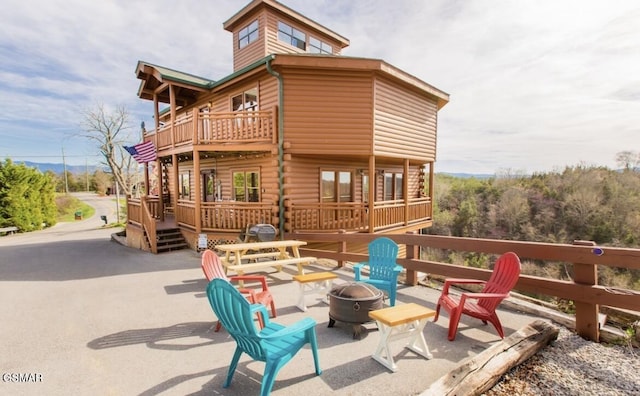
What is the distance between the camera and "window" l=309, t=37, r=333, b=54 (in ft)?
50.1

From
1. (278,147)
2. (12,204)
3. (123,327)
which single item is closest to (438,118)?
(278,147)

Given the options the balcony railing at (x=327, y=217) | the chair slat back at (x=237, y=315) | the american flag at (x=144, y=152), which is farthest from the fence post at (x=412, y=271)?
the american flag at (x=144, y=152)

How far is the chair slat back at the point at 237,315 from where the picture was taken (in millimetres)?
2629

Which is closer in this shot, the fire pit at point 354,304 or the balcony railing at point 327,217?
the fire pit at point 354,304

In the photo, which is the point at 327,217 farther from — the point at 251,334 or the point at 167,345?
the point at 251,334

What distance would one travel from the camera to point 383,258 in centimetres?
551

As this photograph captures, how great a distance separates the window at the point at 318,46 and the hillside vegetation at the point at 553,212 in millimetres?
17455

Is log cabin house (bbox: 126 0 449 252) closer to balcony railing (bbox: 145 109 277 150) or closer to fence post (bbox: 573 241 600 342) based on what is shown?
balcony railing (bbox: 145 109 277 150)

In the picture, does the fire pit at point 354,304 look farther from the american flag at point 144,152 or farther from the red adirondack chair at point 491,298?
the american flag at point 144,152

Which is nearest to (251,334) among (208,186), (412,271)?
(412,271)

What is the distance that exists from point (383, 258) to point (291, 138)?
6203 millimetres

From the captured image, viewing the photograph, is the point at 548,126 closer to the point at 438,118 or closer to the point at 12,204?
the point at 438,118

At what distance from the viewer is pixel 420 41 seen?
484 inches

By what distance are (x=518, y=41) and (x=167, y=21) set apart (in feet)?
41.5
